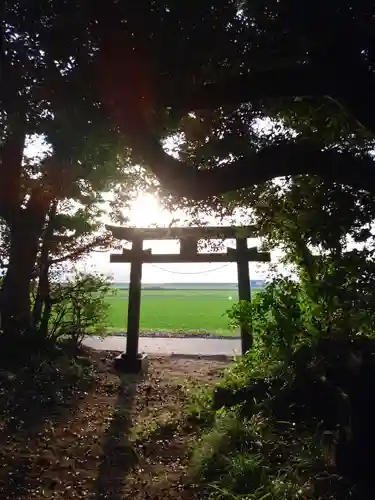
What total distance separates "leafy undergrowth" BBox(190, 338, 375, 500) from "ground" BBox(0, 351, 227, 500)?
0.37 m

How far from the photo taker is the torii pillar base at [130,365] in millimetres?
8820

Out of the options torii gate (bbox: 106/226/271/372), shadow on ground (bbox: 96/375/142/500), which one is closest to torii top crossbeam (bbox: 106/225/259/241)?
torii gate (bbox: 106/226/271/372)

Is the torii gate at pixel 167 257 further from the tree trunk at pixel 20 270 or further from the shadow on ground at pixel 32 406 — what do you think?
the tree trunk at pixel 20 270

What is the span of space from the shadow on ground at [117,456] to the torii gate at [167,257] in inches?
105

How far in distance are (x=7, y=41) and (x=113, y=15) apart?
1150 millimetres

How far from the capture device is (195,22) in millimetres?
3014

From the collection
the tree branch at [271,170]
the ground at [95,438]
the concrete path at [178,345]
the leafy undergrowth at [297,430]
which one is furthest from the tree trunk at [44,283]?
the tree branch at [271,170]

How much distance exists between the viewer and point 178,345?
13.2 metres

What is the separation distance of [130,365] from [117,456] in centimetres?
455

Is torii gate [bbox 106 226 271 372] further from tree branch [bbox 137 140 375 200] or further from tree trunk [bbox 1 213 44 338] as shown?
tree branch [bbox 137 140 375 200]

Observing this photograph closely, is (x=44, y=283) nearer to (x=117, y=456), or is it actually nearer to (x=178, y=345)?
(x=117, y=456)

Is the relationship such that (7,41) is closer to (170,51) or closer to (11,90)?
(11,90)

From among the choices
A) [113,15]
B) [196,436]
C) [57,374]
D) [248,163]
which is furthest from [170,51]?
[57,374]

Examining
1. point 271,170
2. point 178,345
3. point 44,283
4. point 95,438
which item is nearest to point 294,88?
point 271,170
